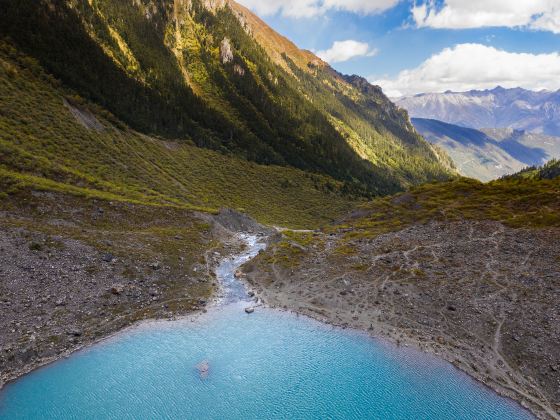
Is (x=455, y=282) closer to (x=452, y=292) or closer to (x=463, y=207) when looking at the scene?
(x=452, y=292)

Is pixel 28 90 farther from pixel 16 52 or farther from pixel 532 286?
pixel 532 286

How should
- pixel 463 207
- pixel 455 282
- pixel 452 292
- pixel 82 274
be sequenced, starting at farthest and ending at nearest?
pixel 463 207, pixel 455 282, pixel 452 292, pixel 82 274

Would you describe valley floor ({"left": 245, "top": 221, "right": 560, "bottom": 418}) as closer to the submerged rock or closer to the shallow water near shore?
the shallow water near shore

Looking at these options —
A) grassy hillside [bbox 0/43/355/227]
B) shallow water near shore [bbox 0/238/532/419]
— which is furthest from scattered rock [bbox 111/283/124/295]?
grassy hillside [bbox 0/43/355/227]

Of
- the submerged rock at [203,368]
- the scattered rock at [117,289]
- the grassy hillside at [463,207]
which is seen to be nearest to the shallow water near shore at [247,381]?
the submerged rock at [203,368]

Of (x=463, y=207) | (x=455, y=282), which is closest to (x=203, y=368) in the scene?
(x=455, y=282)

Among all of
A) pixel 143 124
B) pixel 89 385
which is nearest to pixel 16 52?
pixel 143 124
